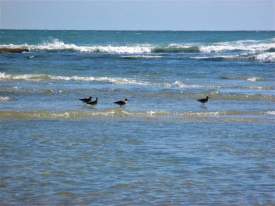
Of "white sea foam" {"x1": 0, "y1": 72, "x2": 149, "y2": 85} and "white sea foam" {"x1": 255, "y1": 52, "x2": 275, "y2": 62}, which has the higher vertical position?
"white sea foam" {"x1": 0, "y1": 72, "x2": 149, "y2": 85}

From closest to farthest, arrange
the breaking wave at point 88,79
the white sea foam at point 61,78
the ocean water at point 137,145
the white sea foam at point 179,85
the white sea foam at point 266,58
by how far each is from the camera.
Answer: the ocean water at point 137,145
the white sea foam at point 179,85
the breaking wave at point 88,79
the white sea foam at point 61,78
the white sea foam at point 266,58

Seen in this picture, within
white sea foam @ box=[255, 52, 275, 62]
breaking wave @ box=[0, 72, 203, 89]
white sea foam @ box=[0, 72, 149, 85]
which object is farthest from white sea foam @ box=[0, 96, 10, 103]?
white sea foam @ box=[255, 52, 275, 62]

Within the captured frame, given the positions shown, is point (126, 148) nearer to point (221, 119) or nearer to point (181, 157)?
point (181, 157)

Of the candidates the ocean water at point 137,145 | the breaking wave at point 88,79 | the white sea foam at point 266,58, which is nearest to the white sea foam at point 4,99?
the ocean water at point 137,145

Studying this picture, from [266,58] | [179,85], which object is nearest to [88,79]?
[179,85]

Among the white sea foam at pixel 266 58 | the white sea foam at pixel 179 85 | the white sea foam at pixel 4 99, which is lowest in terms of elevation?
the white sea foam at pixel 266 58

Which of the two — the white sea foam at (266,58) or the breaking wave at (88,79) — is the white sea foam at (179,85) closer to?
the breaking wave at (88,79)

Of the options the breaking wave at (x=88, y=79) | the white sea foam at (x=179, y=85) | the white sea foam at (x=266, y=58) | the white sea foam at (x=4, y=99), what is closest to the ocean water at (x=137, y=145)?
the white sea foam at (x=4, y=99)

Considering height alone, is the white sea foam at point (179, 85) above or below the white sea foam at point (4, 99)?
below

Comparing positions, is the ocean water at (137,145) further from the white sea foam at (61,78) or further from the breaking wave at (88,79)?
the white sea foam at (61,78)

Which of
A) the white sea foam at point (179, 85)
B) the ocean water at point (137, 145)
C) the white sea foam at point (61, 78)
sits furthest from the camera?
the white sea foam at point (61, 78)

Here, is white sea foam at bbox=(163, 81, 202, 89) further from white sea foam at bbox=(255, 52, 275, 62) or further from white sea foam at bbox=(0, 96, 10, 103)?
white sea foam at bbox=(255, 52, 275, 62)

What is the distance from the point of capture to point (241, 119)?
17078mm

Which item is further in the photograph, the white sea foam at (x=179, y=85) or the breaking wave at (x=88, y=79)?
the breaking wave at (x=88, y=79)
